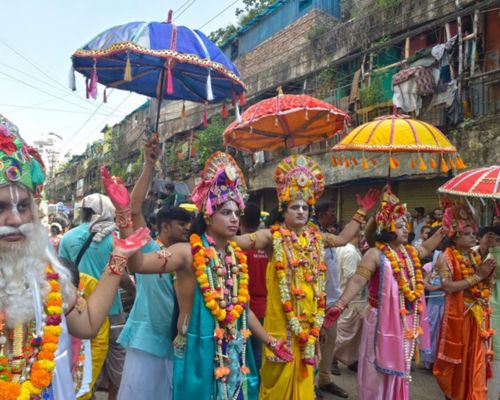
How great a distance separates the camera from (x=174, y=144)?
2566 cm

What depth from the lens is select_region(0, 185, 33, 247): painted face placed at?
5.88 feet

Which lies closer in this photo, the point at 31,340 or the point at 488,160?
the point at 31,340

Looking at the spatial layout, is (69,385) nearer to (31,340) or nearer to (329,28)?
(31,340)

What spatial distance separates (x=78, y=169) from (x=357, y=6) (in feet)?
130

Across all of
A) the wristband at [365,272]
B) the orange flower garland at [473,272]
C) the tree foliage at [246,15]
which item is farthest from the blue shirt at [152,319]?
the tree foliage at [246,15]

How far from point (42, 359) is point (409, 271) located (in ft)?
11.0

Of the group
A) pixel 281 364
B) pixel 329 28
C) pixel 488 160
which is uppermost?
pixel 329 28

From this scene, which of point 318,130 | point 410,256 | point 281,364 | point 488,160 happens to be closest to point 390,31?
point 488,160

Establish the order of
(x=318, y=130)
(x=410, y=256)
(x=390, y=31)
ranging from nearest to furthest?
1. (x=410, y=256)
2. (x=318, y=130)
3. (x=390, y=31)

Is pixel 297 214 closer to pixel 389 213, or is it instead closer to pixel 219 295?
pixel 389 213

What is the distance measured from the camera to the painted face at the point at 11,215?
1.79m

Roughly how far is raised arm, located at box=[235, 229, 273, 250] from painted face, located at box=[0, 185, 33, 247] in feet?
6.56

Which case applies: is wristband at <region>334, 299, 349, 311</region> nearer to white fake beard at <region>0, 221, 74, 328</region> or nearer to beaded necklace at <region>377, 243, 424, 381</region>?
beaded necklace at <region>377, 243, 424, 381</region>

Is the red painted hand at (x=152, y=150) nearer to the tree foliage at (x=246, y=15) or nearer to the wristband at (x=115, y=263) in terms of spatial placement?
the wristband at (x=115, y=263)
